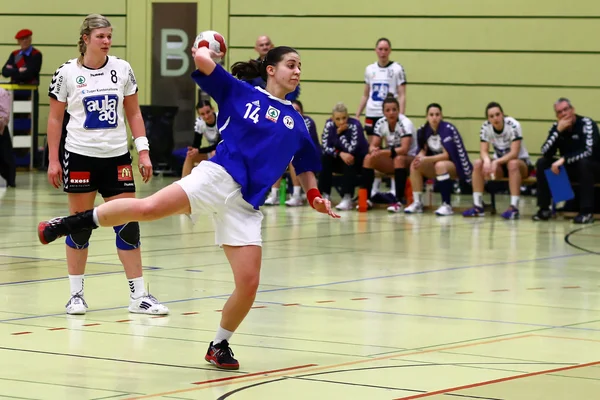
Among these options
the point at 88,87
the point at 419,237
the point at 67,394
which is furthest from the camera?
the point at 419,237

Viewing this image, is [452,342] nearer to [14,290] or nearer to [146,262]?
[14,290]

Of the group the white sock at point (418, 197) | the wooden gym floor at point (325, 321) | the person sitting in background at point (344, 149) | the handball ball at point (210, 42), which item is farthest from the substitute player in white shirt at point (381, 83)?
the handball ball at point (210, 42)

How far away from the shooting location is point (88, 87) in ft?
26.4

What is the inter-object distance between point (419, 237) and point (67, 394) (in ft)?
27.6

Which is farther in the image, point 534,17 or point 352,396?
point 534,17

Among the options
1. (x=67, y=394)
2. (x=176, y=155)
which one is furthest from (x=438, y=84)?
(x=67, y=394)

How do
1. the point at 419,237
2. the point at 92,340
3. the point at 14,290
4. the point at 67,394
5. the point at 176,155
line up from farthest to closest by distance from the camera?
1. the point at 176,155
2. the point at 419,237
3. the point at 14,290
4. the point at 92,340
5. the point at 67,394

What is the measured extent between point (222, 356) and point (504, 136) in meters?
10.9

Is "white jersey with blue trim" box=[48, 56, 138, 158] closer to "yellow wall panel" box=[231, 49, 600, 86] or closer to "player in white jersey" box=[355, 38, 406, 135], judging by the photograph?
"player in white jersey" box=[355, 38, 406, 135]

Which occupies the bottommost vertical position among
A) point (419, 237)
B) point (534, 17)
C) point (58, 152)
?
point (419, 237)

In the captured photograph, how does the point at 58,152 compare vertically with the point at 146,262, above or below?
above

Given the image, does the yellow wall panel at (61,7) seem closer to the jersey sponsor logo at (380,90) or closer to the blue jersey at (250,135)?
the jersey sponsor logo at (380,90)

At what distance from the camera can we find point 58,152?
8.16 metres

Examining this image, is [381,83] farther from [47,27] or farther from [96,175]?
[96,175]
